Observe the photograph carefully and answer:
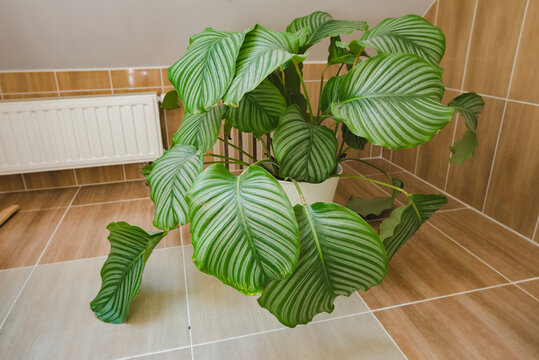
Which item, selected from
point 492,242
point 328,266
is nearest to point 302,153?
point 328,266

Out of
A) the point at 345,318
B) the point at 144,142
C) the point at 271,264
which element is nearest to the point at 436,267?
the point at 345,318

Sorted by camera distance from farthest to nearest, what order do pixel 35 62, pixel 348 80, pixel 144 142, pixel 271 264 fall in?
pixel 144 142 < pixel 35 62 < pixel 348 80 < pixel 271 264

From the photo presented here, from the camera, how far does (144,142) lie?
1.97 m

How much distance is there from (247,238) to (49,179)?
1723mm

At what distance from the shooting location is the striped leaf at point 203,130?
1140 millimetres

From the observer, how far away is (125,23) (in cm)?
170

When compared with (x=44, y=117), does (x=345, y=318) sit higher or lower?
lower

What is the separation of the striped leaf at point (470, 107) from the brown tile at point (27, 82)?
185 cm

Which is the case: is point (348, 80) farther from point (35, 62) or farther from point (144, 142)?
point (35, 62)

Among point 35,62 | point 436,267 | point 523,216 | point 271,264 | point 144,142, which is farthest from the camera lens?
point 144,142

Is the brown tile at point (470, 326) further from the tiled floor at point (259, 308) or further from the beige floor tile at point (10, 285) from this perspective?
the beige floor tile at point (10, 285)

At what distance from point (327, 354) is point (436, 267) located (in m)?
0.59

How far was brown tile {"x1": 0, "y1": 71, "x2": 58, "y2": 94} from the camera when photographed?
183 cm

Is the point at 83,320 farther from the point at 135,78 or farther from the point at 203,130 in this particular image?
the point at 135,78
